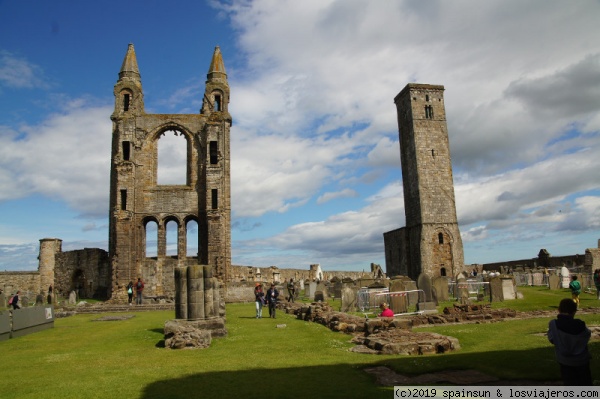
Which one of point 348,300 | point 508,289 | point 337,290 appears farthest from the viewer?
point 337,290

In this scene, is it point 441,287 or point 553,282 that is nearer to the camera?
point 441,287

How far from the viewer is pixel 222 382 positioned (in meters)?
6.88

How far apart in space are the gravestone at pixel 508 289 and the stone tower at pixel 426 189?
17260 millimetres

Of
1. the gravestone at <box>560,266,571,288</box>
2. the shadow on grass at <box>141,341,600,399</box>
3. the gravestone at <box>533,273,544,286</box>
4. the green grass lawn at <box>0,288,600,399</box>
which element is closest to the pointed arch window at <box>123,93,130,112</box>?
the green grass lawn at <box>0,288,600,399</box>

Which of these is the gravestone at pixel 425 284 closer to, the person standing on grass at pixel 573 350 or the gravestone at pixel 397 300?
the gravestone at pixel 397 300

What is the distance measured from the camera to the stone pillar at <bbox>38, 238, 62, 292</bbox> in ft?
107

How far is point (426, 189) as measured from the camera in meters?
38.9

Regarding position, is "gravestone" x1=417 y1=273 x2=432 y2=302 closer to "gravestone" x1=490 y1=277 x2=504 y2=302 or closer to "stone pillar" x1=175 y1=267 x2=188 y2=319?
"gravestone" x1=490 y1=277 x2=504 y2=302

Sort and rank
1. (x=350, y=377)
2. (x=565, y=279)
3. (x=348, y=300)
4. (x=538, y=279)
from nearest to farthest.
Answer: (x=350, y=377), (x=348, y=300), (x=565, y=279), (x=538, y=279)

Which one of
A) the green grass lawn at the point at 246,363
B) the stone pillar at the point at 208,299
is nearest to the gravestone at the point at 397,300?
the green grass lawn at the point at 246,363

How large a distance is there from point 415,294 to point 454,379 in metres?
12.2

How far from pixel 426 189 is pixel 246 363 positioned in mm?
32700

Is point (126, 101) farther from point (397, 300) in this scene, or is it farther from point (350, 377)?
point (350, 377)

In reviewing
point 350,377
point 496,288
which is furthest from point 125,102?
point 350,377
